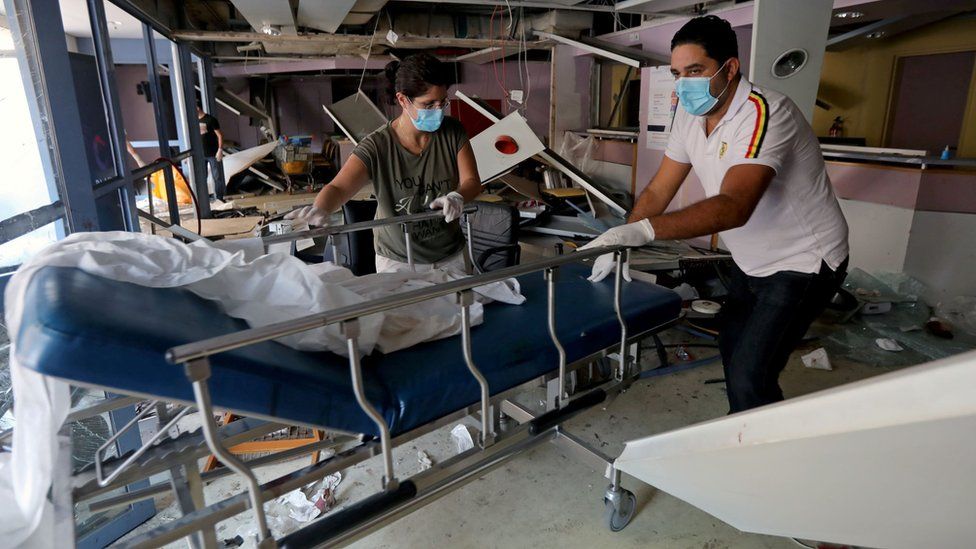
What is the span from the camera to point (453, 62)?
8.72 meters

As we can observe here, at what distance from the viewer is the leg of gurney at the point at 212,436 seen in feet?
3.29

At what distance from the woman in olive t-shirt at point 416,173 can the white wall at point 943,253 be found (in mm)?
3153

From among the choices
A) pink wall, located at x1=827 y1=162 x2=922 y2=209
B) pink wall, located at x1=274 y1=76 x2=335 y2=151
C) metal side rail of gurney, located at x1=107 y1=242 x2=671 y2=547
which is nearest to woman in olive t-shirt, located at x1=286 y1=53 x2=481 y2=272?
metal side rail of gurney, located at x1=107 y1=242 x2=671 y2=547

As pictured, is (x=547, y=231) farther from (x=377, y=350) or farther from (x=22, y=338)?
(x=22, y=338)

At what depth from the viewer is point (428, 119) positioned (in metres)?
2.23

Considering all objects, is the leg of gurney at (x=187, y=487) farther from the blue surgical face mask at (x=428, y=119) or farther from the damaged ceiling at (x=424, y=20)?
the damaged ceiling at (x=424, y=20)

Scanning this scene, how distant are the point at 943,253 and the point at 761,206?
2793mm

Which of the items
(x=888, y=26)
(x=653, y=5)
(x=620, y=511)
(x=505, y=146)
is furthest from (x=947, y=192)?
(x=620, y=511)

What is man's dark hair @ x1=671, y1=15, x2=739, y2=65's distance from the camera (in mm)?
1740

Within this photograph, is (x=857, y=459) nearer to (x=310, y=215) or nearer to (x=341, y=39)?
(x=310, y=215)

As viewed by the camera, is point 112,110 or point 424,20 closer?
point 112,110

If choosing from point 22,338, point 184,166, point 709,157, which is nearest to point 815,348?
point 709,157

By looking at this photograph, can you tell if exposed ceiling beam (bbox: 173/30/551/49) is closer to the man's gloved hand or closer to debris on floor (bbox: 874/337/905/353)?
debris on floor (bbox: 874/337/905/353)

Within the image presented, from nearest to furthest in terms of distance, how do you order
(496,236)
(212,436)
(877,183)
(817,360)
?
(212,436) < (817,360) < (496,236) < (877,183)
